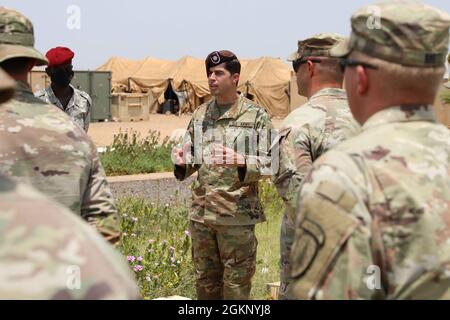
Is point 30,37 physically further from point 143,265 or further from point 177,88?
point 177,88

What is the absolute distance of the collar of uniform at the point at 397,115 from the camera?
220cm

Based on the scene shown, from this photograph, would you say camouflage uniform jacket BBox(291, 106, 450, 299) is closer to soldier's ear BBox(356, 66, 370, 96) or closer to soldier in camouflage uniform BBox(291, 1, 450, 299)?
soldier in camouflage uniform BBox(291, 1, 450, 299)

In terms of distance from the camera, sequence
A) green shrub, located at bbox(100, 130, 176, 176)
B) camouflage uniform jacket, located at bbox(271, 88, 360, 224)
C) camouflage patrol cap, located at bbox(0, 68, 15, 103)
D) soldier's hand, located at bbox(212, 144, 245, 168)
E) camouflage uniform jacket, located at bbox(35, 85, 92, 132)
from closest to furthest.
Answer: camouflage patrol cap, located at bbox(0, 68, 15, 103) → camouflage uniform jacket, located at bbox(271, 88, 360, 224) → soldier's hand, located at bbox(212, 144, 245, 168) → camouflage uniform jacket, located at bbox(35, 85, 92, 132) → green shrub, located at bbox(100, 130, 176, 176)

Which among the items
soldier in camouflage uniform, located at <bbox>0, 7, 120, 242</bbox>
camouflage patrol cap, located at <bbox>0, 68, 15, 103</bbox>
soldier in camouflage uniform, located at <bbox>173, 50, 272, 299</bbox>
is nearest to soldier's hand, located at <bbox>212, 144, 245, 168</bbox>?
soldier in camouflage uniform, located at <bbox>173, 50, 272, 299</bbox>

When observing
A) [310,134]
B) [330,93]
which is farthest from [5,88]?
[330,93]

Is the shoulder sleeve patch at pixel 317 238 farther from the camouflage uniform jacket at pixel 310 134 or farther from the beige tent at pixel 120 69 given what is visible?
the beige tent at pixel 120 69

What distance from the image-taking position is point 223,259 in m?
5.18

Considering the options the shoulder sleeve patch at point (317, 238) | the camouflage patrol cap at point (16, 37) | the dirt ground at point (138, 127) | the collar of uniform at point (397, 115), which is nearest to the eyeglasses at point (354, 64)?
the collar of uniform at point (397, 115)

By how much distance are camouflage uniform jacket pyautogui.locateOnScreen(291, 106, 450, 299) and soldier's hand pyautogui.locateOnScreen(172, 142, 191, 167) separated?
310 centimetres

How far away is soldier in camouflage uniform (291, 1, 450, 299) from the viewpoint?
2014 mm

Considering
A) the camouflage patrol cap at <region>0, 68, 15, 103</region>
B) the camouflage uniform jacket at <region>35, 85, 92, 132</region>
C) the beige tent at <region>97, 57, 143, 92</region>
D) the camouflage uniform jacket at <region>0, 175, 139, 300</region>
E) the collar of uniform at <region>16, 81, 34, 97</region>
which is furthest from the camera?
the beige tent at <region>97, 57, 143, 92</region>

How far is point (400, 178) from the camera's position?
2066 millimetres
